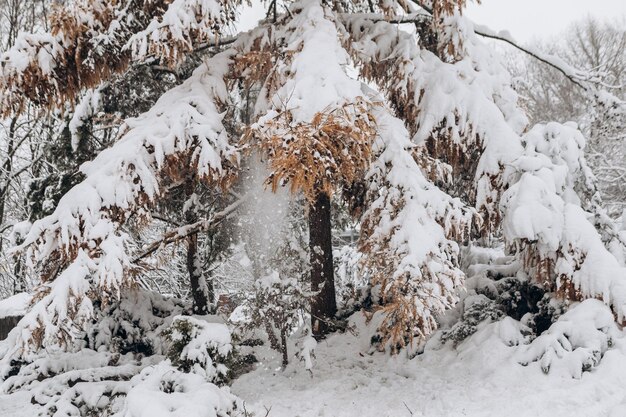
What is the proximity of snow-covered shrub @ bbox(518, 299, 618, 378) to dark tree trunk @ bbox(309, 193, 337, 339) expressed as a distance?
261cm

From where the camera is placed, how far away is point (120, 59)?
5715 millimetres

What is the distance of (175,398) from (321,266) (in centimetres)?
336

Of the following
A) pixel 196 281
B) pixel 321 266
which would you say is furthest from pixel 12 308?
pixel 321 266

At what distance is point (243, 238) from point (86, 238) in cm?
519

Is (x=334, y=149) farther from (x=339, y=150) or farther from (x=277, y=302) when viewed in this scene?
(x=277, y=302)

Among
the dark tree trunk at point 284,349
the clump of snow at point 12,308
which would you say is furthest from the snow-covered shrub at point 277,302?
the clump of snow at point 12,308

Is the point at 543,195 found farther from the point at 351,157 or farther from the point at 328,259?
the point at 328,259

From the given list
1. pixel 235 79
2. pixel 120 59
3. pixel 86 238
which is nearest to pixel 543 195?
pixel 235 79

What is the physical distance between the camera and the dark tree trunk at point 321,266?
21.2 ft

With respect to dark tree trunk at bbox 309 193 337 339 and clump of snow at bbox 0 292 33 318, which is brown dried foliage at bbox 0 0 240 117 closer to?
dark tree trunk at bbox 309 193 337 339

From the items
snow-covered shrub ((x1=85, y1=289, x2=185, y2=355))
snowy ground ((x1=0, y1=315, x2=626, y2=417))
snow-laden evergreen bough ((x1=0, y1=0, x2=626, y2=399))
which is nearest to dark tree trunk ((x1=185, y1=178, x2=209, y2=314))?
snow-covered shrub ((x1=85, y1=289, x2=185, y2=355))

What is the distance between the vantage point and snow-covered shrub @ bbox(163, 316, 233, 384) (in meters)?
4.12

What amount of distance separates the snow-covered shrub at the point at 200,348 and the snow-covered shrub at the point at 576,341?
3.04 metres

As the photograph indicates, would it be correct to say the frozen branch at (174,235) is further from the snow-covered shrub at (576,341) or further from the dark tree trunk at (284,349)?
the snow-covered shrub at (576,341)
